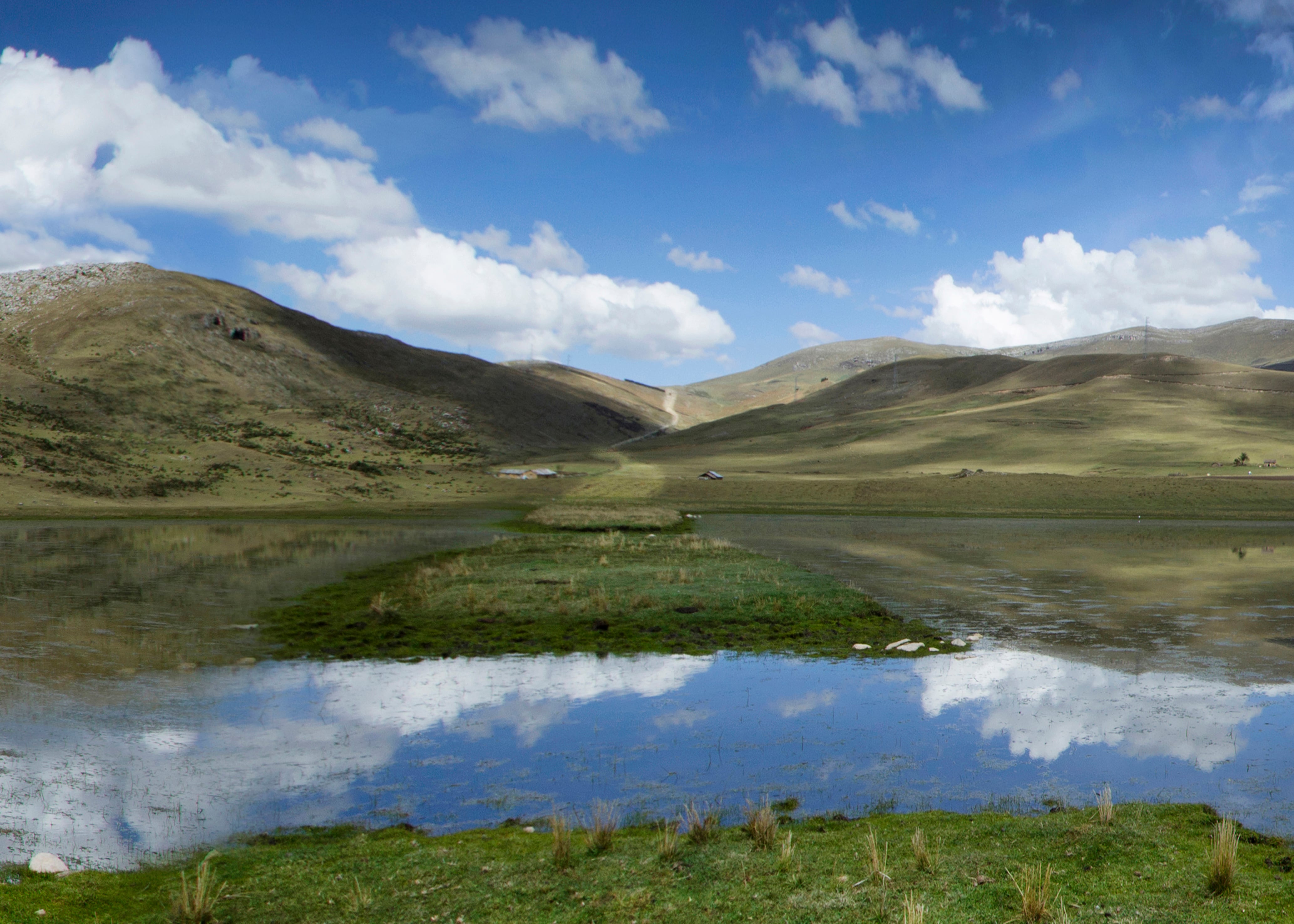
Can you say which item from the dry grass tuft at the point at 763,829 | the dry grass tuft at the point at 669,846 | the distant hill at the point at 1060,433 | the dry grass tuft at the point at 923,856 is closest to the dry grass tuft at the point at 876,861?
the dry grass tuft at the point at 923,856

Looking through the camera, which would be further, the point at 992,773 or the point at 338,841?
the point at 992,773

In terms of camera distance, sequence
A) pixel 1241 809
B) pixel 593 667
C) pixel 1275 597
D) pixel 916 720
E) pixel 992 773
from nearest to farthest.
Result: 1. pixel 1241 809
2. pixel 992 773
3. pixel 916 720
4. pixel 593 667
5. pixel 1275 597

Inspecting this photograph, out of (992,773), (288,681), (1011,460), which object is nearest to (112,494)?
(288,681)

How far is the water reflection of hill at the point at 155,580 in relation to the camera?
75.6 feet

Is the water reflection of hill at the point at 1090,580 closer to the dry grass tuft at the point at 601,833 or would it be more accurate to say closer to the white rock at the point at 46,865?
the dry grass tuft at the point at 601,833

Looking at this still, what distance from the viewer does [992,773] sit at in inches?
599

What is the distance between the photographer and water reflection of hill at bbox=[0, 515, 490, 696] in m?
23.0

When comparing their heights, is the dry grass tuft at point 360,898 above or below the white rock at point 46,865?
below

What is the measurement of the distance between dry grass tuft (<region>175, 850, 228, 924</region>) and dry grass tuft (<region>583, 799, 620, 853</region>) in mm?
4444

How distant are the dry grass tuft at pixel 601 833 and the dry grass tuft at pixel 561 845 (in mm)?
376

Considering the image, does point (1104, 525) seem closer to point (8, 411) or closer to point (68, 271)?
point (8, 411)

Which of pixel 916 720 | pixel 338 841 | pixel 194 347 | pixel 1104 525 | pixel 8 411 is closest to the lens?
pixel 338 841

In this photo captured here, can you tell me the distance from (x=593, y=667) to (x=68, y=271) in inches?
7709

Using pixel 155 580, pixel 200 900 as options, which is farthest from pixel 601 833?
pixel 155 580
